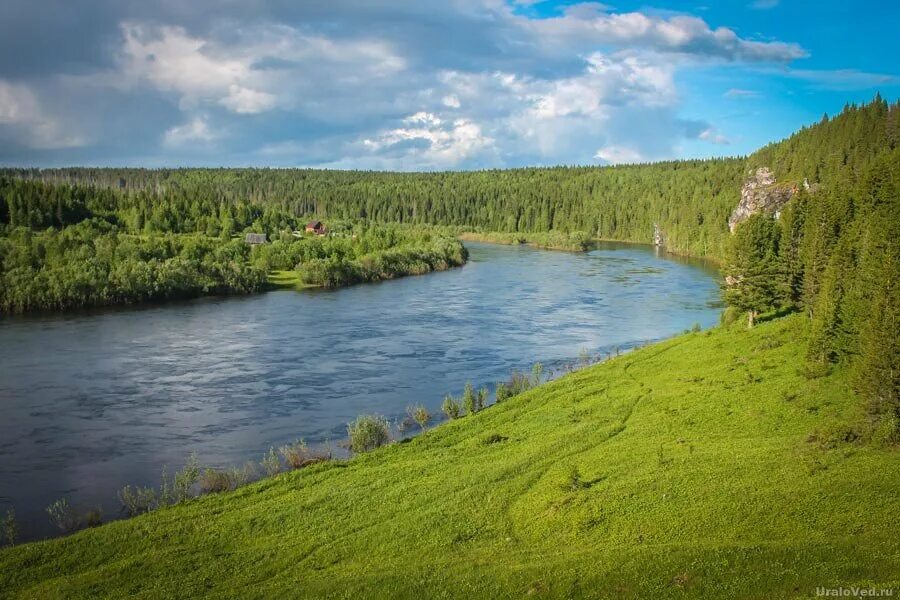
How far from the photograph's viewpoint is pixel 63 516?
30375mm

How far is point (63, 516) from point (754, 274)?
1862 inches

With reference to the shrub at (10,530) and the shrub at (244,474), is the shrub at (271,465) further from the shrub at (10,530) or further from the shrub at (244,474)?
the shrub at (10,530)

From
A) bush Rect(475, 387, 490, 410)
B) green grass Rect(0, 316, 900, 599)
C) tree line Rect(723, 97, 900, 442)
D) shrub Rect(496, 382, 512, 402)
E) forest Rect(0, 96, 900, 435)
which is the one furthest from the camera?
shrub Rect(496, 382, 512, 402)

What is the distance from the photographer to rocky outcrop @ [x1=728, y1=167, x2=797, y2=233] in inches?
4715

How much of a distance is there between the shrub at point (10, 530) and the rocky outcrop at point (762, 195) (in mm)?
104206

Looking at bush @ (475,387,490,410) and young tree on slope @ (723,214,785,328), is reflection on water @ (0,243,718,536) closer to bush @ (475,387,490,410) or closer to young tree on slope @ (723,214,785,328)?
bush @ (475,387,490,410)

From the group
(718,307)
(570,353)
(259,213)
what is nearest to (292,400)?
(570,353)

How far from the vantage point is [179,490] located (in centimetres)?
3189

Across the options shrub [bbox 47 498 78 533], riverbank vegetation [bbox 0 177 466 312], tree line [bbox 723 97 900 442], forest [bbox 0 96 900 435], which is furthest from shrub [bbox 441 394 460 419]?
riverbank vegetation [bbox 0 177 466 312]

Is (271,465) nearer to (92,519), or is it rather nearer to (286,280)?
(92,519)

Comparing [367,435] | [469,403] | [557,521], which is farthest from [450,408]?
[557,521]

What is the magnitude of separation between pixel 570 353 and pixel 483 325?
14861 mm

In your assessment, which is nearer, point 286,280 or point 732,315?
point 732,315

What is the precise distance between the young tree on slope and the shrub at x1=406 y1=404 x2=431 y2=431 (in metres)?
25.1
